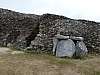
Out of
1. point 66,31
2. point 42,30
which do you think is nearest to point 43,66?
point 66,31

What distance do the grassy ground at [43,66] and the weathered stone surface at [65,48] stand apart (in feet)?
5.63

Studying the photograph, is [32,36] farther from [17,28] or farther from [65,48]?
[65,48]

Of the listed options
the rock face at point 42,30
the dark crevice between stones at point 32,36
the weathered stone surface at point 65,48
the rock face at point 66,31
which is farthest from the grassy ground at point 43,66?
the dark crevice between stones at point 32,36

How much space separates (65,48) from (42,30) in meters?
4.26

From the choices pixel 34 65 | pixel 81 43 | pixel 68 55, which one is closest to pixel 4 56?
pixel 34 65

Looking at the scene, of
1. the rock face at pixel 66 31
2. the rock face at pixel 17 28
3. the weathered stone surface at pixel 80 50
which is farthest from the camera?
the rock face at pixel 17 28

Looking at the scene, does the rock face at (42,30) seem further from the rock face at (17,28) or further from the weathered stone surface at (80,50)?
the weathered stone surface at (80,50)

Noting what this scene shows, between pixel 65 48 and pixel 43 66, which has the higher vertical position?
pixel 65 48

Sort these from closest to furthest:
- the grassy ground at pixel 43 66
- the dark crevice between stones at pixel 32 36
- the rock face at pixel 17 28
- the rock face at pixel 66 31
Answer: the grassy ground at pixel 43 66, the rock face at pixel 66 31, the dark crevice between stones at pixel 32 36, the rock face at pixel 17 28

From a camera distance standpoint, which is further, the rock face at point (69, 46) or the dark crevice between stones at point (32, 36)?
the dark crevice between stones at point (32, 36)

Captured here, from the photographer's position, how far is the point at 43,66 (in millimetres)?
17125

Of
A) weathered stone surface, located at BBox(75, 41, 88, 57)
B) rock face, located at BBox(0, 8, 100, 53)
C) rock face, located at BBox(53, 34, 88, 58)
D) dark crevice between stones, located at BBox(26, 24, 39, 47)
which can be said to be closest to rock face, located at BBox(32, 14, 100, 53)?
rock face, located at BBox(0, 8, 100, 53)

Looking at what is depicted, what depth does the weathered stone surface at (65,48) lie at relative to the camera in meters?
21.6

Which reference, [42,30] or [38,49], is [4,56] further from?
[42,30]
